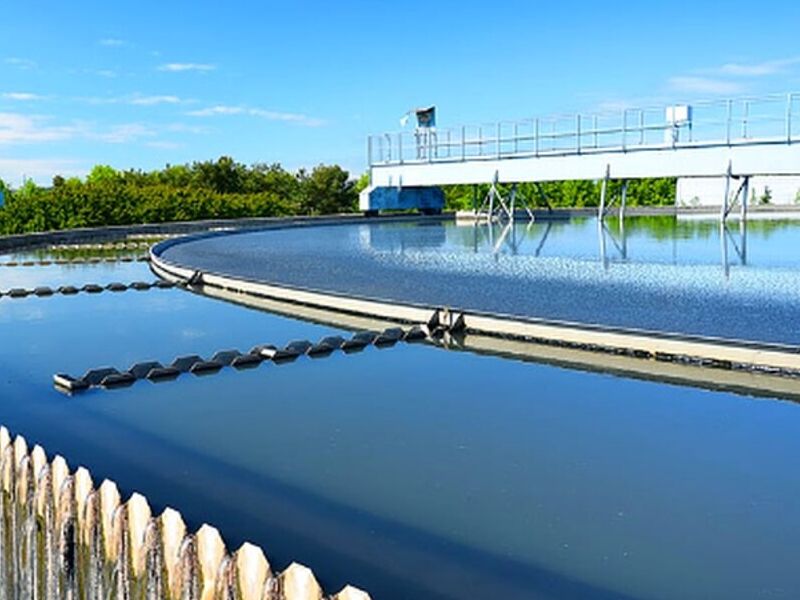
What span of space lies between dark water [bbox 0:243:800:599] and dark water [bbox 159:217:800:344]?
2753 millimetres

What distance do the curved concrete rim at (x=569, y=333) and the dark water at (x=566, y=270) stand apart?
69cm

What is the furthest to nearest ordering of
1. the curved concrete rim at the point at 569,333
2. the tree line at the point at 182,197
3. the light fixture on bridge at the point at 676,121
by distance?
the tree line at the point at 182,197
the light fixture on bridge at the point at 676,121
the curved concrete rim at the point at 569,333

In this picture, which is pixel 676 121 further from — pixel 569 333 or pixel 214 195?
pixel 214 195

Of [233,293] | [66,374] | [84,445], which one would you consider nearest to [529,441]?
[84,445]

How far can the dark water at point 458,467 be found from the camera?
13.2 ft

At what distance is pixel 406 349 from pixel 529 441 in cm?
355

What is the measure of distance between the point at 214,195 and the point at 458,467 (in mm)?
33858

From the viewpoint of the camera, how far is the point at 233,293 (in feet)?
44.9

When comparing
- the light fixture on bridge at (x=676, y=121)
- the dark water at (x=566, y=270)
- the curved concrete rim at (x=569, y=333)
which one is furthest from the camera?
the light fixture on bridge at (x=676, y=121)

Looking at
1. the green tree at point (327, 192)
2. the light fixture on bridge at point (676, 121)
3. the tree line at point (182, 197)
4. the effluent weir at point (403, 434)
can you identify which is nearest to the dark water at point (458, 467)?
the effluent weir at point (403, 434)

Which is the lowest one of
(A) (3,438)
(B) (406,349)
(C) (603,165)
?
(B) (406,349)

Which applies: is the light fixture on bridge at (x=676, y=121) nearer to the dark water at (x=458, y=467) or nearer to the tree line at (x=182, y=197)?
the dark water at (x=458, y=467)

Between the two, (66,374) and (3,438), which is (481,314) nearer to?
(66,374)

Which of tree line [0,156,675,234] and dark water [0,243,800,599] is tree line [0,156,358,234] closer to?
tree line [0,156,675,234]
